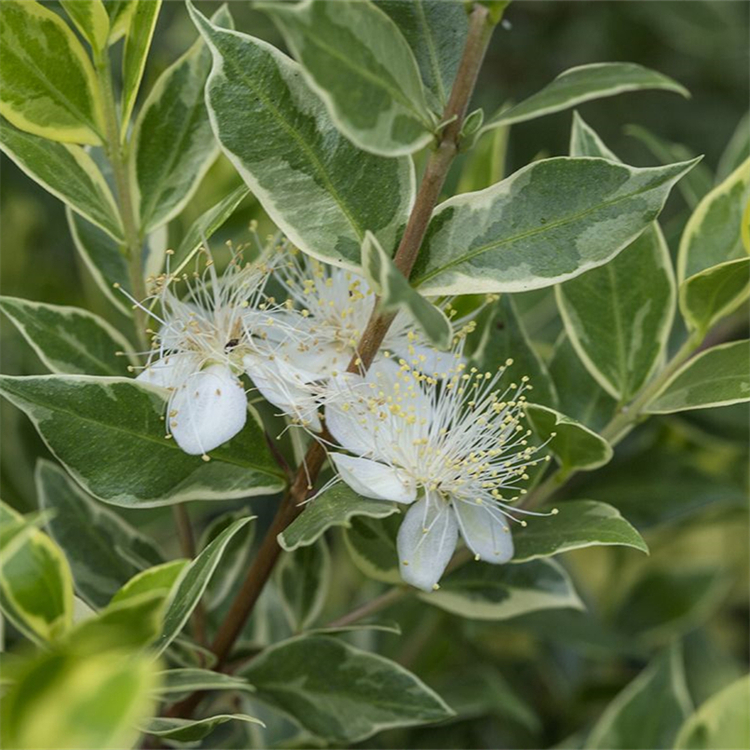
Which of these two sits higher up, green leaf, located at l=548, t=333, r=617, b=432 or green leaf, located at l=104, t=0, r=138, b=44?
green leaf, located at l=104, t=0, r=138, b=44

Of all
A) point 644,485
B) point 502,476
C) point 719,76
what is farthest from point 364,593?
point 719,76

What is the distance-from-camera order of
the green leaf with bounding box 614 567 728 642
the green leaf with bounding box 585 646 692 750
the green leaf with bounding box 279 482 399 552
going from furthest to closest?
1. the green leaf with bounding box 614 567 728 642
2. the green leaf with bounding box 585 646 692 750
3. the green leaf with bounding box 279 482 399 552

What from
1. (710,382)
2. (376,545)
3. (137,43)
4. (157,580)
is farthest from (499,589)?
(137,43)

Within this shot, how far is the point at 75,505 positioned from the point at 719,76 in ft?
4.09

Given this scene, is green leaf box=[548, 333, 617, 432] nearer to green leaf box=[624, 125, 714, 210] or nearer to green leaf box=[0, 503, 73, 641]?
green leaf box=[624, 125, 714, 210]

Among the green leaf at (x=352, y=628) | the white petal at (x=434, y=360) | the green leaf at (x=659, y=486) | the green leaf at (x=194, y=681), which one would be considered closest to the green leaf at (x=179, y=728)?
the green leaf at (x=194, y=681)

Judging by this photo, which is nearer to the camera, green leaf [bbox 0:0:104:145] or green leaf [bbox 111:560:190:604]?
green leaf [bbox 111:560:190:604]

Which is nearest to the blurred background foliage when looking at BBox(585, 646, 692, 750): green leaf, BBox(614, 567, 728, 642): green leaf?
BBox(614, 567, 728, 642): green leaf

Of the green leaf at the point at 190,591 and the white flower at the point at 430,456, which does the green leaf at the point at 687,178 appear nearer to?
the white flower at the point at 430,456

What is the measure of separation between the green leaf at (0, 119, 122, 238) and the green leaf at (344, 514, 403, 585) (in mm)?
244

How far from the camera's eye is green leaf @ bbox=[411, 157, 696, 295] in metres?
0.60

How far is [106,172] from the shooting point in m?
0.79

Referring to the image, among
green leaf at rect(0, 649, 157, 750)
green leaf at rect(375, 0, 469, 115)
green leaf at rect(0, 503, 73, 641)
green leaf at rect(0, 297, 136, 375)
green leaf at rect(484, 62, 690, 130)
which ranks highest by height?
green leaf at rect(375, 0, 469, 115)

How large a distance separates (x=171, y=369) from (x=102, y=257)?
169 millimetres
